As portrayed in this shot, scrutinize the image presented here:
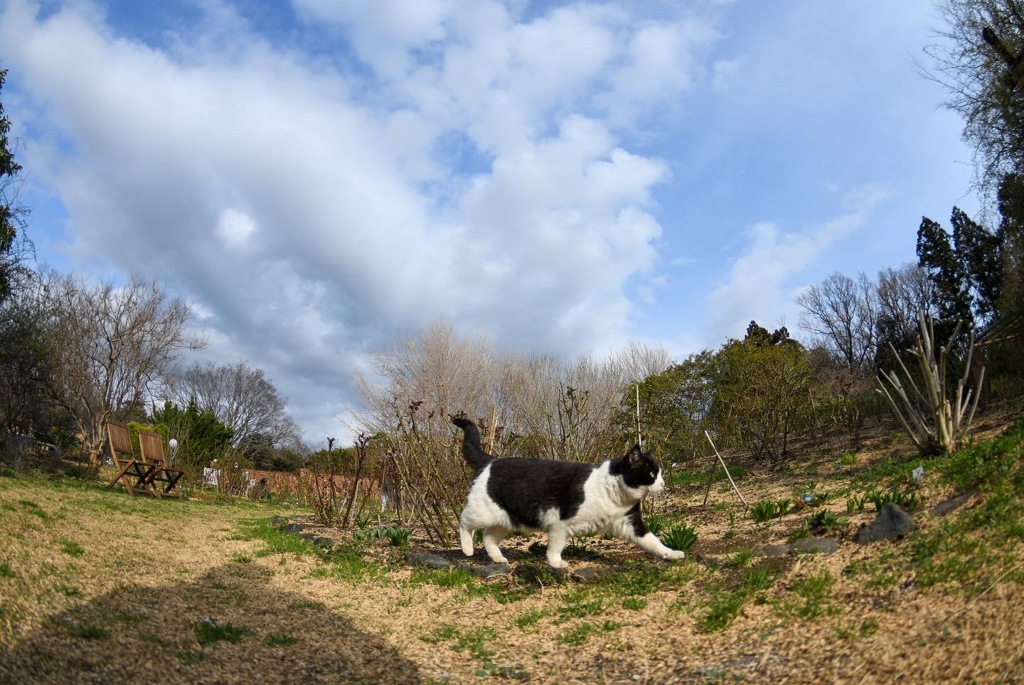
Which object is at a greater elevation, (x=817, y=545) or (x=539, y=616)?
(x=817, y=545)

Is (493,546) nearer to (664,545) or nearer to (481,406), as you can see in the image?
(664,545)

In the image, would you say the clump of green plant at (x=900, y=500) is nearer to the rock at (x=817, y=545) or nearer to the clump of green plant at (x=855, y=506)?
the clump of green plant at (x=855, y=506)

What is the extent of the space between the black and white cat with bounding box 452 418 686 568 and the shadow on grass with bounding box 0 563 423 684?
1262 mm

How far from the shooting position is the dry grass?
2930mm

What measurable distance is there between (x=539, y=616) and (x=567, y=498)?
2.76 ft

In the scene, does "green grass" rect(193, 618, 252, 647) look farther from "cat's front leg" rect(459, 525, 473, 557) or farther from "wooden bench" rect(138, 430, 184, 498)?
"wooden bench" rect(138, 430, 184, 498)

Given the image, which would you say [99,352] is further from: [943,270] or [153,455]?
[943,270]

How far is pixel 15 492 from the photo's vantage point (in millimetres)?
8914

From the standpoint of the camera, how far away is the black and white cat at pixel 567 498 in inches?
184

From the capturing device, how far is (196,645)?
3.71 meters

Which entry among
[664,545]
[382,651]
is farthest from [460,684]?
[664,545]

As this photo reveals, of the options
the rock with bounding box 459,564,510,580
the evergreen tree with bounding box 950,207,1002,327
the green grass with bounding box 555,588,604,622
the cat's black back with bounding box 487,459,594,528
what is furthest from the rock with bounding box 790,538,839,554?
the evergreen tree with bounding box 950,207,1002,327

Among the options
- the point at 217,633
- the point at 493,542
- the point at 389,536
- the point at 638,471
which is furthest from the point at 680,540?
the point at 389,536

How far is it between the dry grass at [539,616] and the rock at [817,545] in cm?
6
